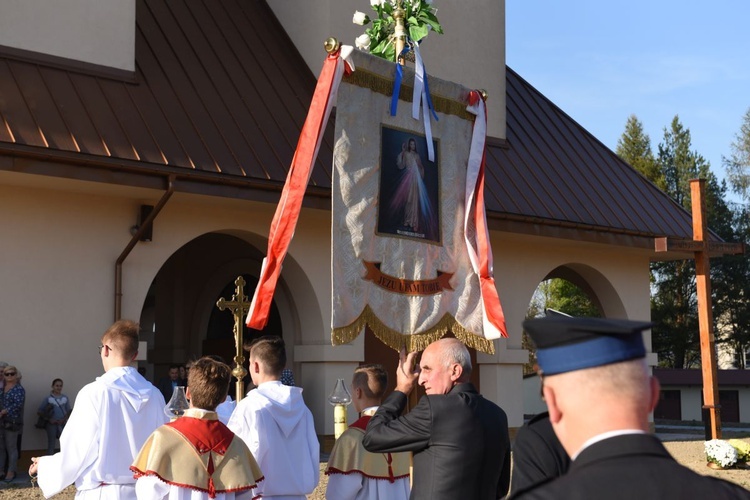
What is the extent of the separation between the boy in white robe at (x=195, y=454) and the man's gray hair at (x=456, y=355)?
108 centimetres

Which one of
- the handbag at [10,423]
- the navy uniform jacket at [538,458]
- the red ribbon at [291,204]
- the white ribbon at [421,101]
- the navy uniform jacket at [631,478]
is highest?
the white ribbon at [421,101]

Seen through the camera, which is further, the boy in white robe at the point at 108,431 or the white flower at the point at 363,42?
the white flower at the point at 363,42

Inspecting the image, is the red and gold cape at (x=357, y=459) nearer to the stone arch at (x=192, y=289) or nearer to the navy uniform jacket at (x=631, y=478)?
the navy uniform jacket at (x=631, y=478)

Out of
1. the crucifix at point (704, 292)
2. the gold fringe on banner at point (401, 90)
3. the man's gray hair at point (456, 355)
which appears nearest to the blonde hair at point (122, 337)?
the man's gray hair at point (456, 355)

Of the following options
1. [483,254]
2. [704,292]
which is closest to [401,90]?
[483,254]

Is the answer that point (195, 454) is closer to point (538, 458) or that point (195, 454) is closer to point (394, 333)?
point (538, 458)

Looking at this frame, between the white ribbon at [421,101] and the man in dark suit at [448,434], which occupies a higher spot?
the white ribbon at [421,101]

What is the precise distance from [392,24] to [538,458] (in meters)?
4.97

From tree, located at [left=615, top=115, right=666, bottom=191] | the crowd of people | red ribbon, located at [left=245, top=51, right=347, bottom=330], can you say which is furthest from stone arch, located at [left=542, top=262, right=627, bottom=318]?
tree, located at [left=615, top=115, right=666, bottom=191]

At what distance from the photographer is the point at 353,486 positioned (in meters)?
6.07

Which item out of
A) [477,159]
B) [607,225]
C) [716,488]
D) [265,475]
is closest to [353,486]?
[265,475]

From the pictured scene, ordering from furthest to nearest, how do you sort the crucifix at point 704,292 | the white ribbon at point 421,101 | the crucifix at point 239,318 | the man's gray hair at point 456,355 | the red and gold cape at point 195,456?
the crucifix at point 704,292 → the crucifix at point 239,318 → the white ribbon at point 421,101 → the red and gold cape at point 195,456 → the man's gray hair at point 456,355

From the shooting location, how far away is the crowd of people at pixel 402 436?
2.06 m

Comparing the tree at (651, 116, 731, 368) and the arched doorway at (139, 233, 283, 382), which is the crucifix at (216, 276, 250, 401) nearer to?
the arched doorway at (139, 233, 283, 382)
